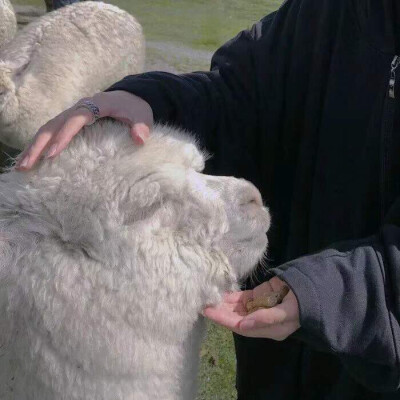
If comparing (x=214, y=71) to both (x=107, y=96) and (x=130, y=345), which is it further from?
(x=130, y=345)

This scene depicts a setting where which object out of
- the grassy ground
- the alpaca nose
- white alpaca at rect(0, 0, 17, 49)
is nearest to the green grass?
the grassy ground

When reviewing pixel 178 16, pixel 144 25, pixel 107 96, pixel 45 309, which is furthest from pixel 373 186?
pixel 178 16

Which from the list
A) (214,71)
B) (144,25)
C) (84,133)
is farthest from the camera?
(144,25)

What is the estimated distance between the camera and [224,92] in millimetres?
1529

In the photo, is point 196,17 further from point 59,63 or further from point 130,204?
point 130,204

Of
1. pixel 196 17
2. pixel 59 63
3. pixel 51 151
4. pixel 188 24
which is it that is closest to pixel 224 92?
pixel 51 151

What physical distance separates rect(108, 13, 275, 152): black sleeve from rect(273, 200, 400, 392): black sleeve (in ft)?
1.63

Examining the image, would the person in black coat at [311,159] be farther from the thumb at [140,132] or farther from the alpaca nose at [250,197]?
the alpaca nose at [250,197]

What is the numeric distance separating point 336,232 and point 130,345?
580 mm

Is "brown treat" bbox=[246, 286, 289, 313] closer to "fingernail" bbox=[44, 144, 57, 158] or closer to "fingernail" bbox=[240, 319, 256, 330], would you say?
"fingernail" bbox=[240, 319, 256, 330]

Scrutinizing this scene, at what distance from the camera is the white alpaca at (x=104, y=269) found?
103 centimetres

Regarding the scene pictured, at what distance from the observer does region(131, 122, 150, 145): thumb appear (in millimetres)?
1124

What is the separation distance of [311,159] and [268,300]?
1.46ft

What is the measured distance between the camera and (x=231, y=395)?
2.45 m
